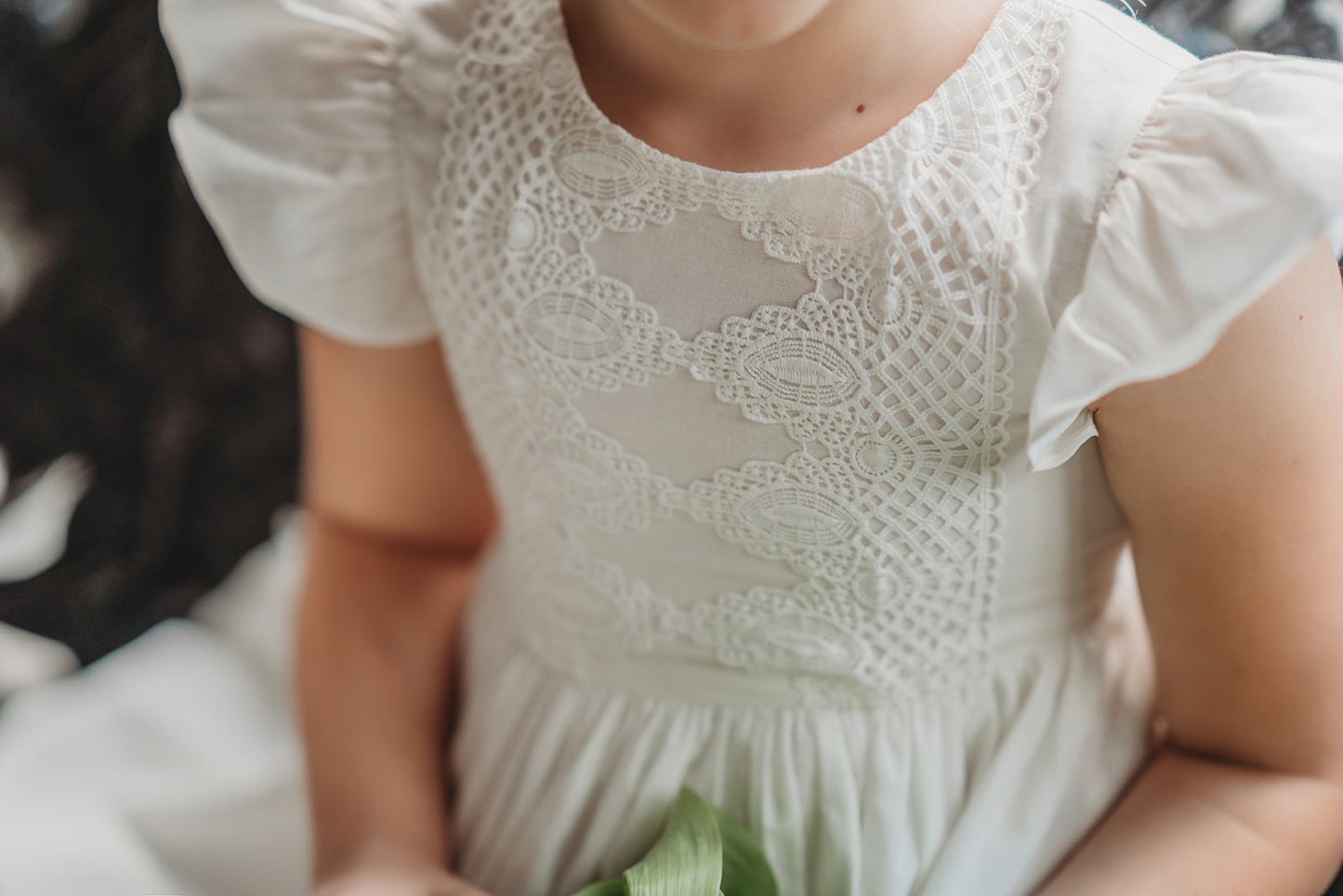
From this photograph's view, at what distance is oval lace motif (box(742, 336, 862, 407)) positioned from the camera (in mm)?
508

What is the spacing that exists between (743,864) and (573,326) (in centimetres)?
30

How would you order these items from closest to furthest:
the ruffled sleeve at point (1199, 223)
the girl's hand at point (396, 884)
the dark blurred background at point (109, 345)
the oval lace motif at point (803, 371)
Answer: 1. the ruffled sleeve at point (1199, 223)
2. the oval lace motif at point (803, 371)
3. the girl's hand at point (396, 884)
4. the dark blurred background at point (109, 345)

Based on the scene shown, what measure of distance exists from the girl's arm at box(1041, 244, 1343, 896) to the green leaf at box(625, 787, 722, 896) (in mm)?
189

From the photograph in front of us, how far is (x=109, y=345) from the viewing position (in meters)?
1.01

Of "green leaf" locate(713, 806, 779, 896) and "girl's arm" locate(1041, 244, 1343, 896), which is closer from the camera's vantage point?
"girl's arm" locate(1041, 244, 1343, 896)

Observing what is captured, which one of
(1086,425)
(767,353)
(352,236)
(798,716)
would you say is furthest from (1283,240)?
(352,236)

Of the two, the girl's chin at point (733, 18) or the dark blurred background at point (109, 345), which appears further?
the dark blurred background at point (109, 345)

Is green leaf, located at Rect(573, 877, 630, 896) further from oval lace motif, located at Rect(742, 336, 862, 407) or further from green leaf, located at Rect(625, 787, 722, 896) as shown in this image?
oval lace motif, located at Rect(742, 336, 862, 407)

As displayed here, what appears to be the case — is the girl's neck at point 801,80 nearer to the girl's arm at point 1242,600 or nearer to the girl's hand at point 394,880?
the girl's arm at point 1242,600

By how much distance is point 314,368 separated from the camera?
29.9 inches

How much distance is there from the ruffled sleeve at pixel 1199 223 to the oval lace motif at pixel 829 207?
0.32ft
